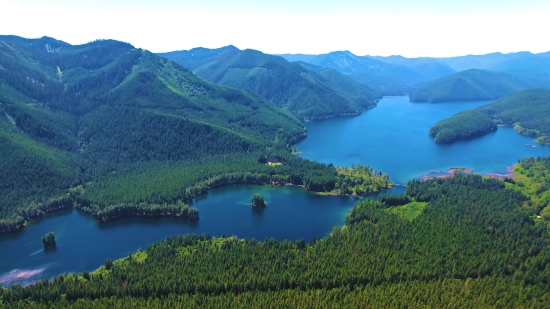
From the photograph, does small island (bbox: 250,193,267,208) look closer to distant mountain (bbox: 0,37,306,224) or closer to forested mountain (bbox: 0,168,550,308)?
distant mountain (bbox: 0,37,306,224)

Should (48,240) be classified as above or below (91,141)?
below

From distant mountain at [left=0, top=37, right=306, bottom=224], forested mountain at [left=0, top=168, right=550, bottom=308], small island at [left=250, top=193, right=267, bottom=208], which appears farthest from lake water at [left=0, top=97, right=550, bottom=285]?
forested mountain at [left=0, top=168, right=550, bottom=308]

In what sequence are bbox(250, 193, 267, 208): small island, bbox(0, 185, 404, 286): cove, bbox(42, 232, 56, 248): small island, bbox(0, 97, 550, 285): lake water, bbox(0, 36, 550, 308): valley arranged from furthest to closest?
bbox(250, 193, 267, 208): small island < bbox(42, 232, 56, 248): small island < bbox(0, 97, 550, 285): lake water < bbox(0, 185, 404, 286): cove < bbox(0, 36, 550, 308): valley

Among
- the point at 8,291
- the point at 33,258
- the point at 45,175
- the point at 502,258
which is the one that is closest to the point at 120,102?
the point at 45,175

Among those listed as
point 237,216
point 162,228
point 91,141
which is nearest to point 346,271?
point 237,216

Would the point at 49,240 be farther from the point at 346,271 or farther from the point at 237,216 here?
the point at 346,271
